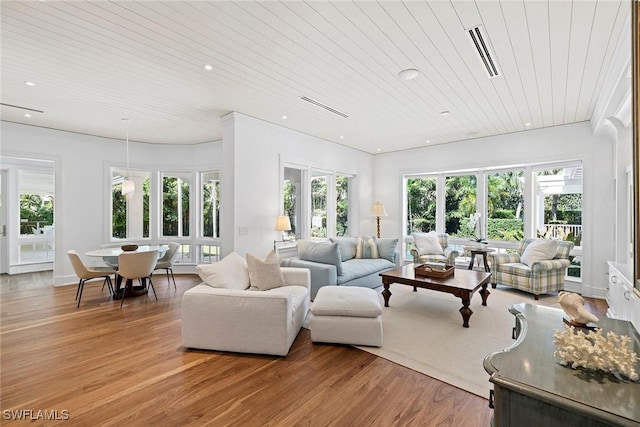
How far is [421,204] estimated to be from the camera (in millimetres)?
7242

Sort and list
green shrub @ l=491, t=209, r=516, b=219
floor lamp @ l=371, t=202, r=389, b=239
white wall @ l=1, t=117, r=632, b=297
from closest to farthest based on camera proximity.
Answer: white wall @ l=1, t=117, r=632, b=297 → green shrub @ l=491, t=209, r=516, b=219 → floor lamp @ l=371, t=202, r=389, b=239

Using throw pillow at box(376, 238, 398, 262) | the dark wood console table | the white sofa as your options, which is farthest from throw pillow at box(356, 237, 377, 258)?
the dark wood console table

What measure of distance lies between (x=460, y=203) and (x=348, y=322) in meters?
4.89

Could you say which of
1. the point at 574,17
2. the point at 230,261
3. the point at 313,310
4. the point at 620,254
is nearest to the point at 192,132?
the point at 230,261

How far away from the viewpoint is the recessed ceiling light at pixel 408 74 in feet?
10.6

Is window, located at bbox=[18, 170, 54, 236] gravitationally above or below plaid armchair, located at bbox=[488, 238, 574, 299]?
above

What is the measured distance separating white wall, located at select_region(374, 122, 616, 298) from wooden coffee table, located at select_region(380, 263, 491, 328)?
2317mm

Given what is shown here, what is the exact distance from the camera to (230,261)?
353 centimetres

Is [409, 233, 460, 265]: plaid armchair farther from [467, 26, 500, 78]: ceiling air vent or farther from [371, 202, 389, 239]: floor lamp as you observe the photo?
[467, 26, 500, 78]: ceiling air vent

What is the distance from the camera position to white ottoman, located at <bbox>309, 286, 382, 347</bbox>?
2945 mm

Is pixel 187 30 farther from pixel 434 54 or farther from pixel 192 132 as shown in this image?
pixel 192 132

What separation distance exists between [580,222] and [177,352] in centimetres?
659

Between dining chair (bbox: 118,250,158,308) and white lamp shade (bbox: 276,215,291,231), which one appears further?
white lamp shade (bbox: 276,215,291,231)

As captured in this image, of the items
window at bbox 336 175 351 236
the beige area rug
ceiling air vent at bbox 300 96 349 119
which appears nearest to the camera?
the beige area rug
